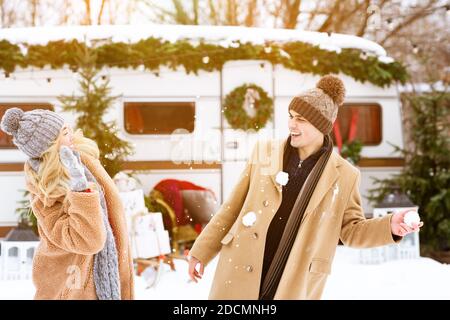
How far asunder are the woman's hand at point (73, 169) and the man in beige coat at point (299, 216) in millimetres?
546

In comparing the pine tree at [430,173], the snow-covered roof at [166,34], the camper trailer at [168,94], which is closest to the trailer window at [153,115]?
the camper trailer at [168,94]

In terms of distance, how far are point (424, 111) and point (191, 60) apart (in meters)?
2.28

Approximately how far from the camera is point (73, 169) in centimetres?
153

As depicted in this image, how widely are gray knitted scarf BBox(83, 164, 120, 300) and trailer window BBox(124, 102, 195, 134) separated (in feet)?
11.6

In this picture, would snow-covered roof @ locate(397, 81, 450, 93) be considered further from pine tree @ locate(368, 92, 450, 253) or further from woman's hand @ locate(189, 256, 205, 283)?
woman's hand @ locate(189, 256, 205, 283)

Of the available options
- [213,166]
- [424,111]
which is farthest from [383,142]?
[213,166]

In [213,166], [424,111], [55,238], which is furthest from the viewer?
[424,111]

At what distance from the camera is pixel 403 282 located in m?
3.93

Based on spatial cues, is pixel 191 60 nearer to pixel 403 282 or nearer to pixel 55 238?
pixel 403 282

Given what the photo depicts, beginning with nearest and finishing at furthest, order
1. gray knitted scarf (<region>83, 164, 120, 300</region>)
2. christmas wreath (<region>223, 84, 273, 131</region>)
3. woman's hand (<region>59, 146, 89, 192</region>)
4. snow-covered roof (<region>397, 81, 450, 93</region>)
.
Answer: woman's hand (<region>59, 146, 89, 192</region>), gray knitted scarf (<region>83, 164, 120, 300</region>), christmas wreath (<region>223, 84, 273, 131</region>), snow-covered roof (<region>397, 81, 450, 93</region>)

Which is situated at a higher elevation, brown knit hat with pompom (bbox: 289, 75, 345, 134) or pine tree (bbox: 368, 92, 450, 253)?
brown knit hat with pompom (bbox: 289, 75, 345, 134)

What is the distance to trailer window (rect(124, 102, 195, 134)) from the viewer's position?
5.21 metres

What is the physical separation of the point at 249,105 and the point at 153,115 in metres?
0.91

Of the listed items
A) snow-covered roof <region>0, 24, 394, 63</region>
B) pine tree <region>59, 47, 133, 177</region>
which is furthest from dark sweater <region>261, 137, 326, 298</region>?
snow-covered roof <region>0, 24, 394, 63</region>
